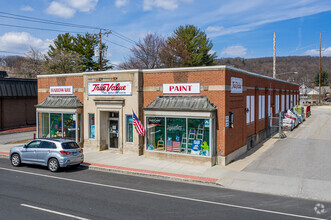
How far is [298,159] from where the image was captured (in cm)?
1720

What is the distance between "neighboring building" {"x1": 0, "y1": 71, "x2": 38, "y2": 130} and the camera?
3122 cm

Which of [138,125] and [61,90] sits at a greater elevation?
[61,90]

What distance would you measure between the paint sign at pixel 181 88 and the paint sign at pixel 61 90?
841cm

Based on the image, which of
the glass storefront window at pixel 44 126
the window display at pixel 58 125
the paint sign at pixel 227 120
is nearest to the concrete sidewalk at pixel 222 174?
the paint sign at pixel 227 120

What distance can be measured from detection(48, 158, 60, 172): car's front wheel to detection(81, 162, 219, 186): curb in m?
1.89

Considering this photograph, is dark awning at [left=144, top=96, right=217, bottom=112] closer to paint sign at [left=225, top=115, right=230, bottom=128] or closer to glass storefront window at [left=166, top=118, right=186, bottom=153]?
glass storefront window at [left=166, top=118, right=186, bottom=153]

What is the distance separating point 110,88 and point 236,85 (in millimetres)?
8688

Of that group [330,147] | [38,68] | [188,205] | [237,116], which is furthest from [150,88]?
[38,68]

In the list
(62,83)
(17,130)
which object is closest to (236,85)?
(62,83)

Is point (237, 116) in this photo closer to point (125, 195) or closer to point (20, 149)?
point (125, 195)

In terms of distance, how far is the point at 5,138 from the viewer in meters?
26.7

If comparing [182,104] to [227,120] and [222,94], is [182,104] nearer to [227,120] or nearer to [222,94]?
[222,94]

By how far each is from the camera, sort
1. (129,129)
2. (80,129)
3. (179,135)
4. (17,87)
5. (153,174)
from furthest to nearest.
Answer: (17,87) < (80,129) < (129,129) < (179,135) < (153,174)

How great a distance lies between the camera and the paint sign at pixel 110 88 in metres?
18.6
